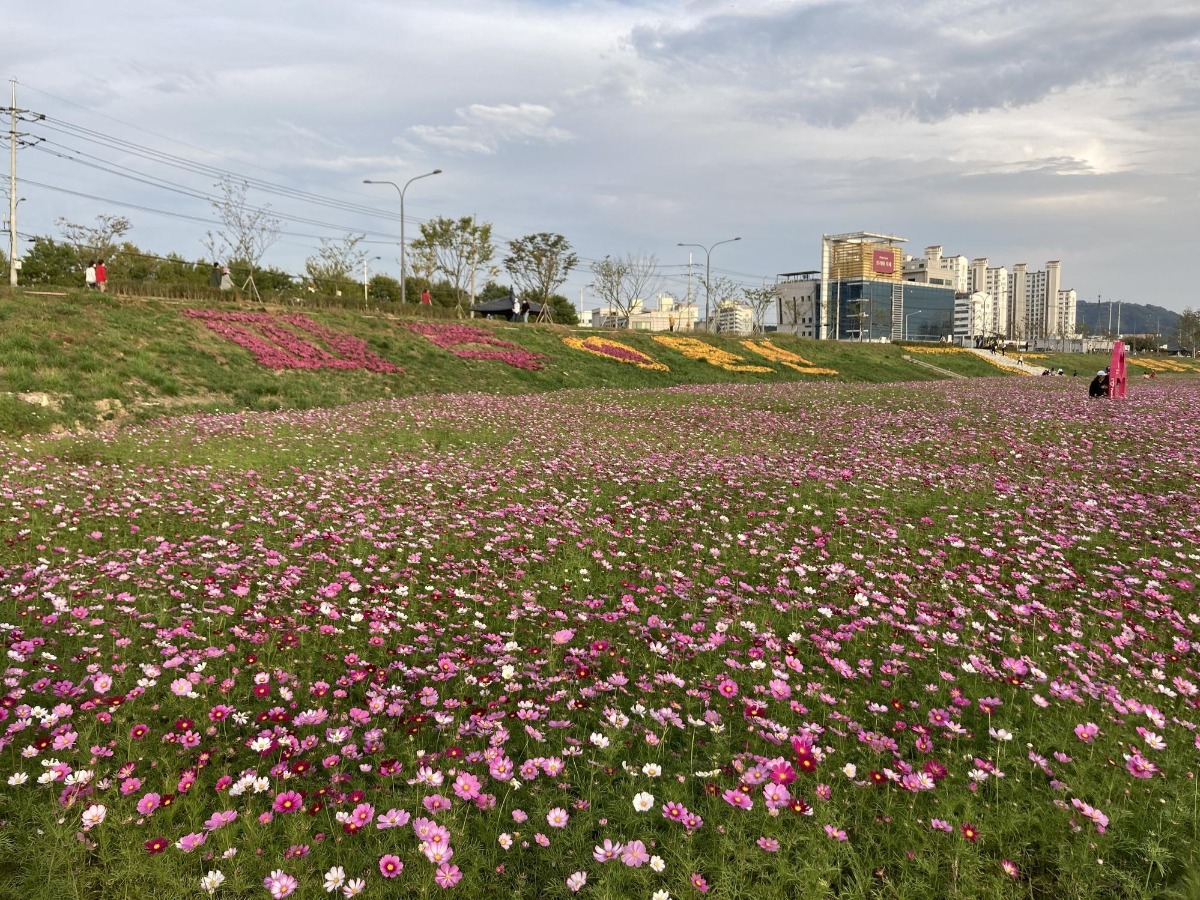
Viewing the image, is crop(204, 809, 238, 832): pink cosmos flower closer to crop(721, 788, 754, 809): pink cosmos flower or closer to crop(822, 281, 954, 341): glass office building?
crop(721, 788, 754, 809): pink cosmos flower

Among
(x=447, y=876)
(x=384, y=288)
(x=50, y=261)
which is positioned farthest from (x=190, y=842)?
(x=384, y=288)

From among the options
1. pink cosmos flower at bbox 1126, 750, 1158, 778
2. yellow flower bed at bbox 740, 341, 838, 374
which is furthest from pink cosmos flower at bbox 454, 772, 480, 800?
yellow flower bed at bbox 740, 341, 838, 374

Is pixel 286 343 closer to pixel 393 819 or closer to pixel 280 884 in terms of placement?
pixel 393 819

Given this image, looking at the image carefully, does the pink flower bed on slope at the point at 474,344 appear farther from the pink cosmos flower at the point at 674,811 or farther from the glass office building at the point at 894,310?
the glass office building at the point at 894,310

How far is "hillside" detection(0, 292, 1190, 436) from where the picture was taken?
1498 centimetres

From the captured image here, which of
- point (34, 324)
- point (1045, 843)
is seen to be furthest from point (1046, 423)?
point (34, 324)

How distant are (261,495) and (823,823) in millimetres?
7444

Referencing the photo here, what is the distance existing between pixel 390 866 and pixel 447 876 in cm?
22

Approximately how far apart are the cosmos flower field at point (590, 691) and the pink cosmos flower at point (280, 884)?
15 mm

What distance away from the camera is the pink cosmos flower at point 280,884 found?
244 centimetres

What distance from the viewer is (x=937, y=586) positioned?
5.75m

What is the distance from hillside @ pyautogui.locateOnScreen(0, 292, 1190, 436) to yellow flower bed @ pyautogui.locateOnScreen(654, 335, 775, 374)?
169mm

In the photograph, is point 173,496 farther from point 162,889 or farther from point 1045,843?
point 1045,843

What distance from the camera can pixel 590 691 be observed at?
3861mm
